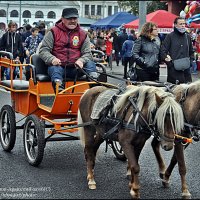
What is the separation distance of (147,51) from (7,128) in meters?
2.58

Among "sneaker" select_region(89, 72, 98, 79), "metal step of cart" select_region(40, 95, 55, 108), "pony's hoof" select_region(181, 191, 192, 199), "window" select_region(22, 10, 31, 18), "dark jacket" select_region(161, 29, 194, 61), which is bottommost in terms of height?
"pony's hoof" select_region(181, 191, 192, 199)

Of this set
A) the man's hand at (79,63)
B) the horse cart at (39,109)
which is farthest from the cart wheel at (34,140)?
the man's hand at (79,63)

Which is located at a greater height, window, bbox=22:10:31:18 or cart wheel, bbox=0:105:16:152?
window, bbox=22:10:31:18

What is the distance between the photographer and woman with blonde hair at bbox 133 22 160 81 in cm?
879

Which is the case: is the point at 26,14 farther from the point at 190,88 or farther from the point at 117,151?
the point at 190,88

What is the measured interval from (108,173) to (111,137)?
39.6 inches

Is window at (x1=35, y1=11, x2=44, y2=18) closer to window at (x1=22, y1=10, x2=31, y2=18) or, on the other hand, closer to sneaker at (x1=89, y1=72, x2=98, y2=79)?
window at (x1=22, y1=10, x2=31, y2=18)

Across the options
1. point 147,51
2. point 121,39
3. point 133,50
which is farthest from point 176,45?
point 121,39

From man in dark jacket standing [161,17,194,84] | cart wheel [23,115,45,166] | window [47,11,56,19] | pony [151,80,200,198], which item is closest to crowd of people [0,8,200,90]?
man in dark jacket standing [161,17,194,84]

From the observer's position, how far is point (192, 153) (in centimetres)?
814

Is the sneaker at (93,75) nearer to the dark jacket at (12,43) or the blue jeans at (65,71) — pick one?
the blue jeans at (65,71)

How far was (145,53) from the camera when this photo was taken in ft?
29.2

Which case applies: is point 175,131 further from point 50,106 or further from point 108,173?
point 50,106

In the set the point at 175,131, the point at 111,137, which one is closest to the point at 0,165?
the point at 111,137
